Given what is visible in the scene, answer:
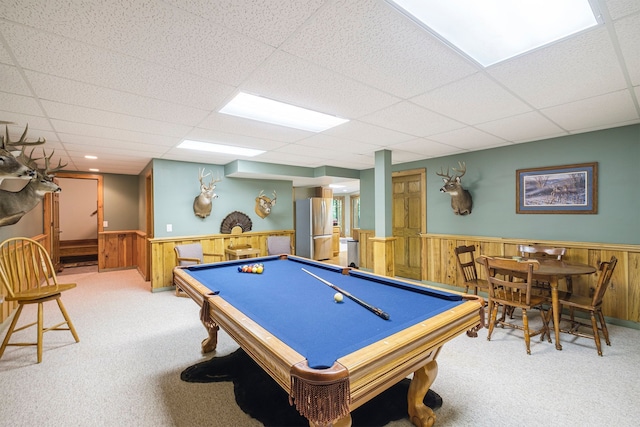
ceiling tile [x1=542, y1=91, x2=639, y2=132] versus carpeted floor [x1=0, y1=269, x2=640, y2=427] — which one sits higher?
ceiling tile [x1=542, y1=91, x2=639, y2=132]

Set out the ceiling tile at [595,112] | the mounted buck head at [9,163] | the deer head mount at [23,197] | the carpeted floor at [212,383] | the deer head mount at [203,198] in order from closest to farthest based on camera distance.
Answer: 1. the carpeted floor at [212,383]
2. the mounted buck head at [9,163]
3. the ceiling tile at [595,112]
4. the deer head mount at [23,197]
5. the deer head mount at [203,198]

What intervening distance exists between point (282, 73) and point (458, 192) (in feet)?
11.5

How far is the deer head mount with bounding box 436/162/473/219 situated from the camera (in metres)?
4.40

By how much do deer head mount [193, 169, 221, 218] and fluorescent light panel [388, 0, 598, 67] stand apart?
14.3ft

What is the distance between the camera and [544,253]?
364cm

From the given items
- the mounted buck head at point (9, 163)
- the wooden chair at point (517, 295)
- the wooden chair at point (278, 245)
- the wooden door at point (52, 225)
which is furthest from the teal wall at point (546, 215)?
the wooden door at point (52, 225)

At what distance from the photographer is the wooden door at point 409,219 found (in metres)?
5.29

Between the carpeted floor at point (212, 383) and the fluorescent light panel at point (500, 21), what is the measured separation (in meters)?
2.28

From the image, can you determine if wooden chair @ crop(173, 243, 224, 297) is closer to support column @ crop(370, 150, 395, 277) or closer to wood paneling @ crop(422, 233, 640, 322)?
support column @ crop(370, 150, 395, 277)

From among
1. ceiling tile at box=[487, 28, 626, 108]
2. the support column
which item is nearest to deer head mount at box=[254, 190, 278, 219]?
the support column

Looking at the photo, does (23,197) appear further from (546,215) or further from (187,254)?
(546,215)

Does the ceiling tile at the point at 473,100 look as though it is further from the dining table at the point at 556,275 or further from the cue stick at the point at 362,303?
the cue stick at the point at 362,303

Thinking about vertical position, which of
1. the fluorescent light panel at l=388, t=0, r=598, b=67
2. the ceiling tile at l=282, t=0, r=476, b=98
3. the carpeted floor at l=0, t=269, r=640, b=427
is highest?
the fluorescent light panel at l=388, t=0, r=598, b=67

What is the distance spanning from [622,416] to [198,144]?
4778 millimetres
